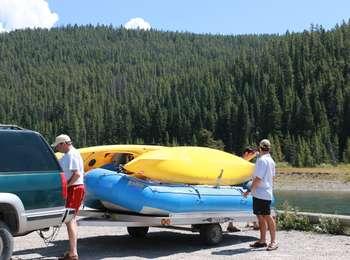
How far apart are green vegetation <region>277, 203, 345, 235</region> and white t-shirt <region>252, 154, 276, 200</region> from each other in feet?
9.80

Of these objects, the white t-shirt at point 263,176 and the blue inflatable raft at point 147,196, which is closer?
the blue inflatable raft at point 147,196

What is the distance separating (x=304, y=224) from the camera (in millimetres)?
14984

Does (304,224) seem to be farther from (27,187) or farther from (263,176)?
(27,187)

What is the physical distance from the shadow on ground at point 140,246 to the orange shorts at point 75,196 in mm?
1114

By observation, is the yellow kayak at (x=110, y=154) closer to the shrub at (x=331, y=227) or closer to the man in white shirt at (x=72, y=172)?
the man in white shirt at (x=72, y=172)

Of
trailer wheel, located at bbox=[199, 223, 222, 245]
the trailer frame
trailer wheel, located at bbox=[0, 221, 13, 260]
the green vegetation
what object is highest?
trailer wheel, located at bbox=[0, 221, 13, 260]

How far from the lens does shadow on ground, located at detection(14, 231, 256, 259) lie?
11.6 meters

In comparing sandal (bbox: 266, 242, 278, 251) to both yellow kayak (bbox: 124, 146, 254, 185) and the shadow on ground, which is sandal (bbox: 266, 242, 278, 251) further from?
yellow kayak (bbox: 124, 146, 254, 185)

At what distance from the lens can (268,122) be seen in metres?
148

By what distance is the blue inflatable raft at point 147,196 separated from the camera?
38.1 feet

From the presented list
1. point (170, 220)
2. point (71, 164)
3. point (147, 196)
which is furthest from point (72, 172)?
point (170, 220)

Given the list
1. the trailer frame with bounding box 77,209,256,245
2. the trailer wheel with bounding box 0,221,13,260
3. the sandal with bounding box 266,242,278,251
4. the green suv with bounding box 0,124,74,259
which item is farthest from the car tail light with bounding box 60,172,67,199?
the sandal with bounding box 266,242,278,251

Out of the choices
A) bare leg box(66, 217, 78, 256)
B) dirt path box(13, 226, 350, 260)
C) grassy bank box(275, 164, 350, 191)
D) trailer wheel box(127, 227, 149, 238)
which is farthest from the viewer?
grassy bank box(275, 164, 350, 191)

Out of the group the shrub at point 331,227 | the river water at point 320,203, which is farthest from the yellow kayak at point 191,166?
the river water at point 320,203
